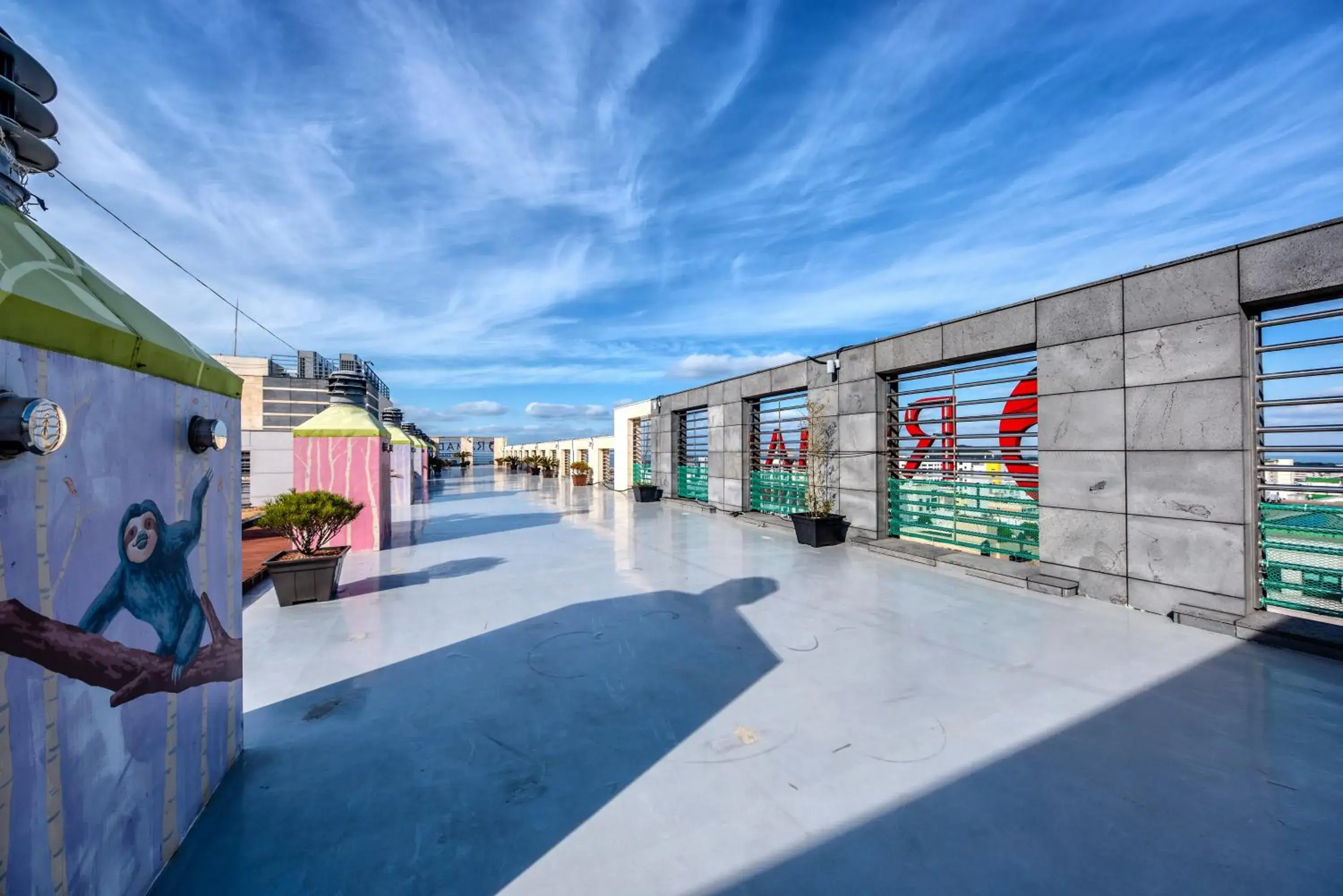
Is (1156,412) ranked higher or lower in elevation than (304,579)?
higher

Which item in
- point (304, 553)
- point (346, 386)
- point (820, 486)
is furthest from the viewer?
point (346, 386)

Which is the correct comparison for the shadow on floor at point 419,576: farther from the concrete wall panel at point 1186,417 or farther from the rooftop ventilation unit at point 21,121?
the concrete wall panel at point 1186,417

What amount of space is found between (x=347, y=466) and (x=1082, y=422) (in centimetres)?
1174

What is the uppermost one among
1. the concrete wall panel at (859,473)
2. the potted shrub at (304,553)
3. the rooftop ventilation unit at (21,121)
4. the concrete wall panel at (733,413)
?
the rooftop ventilation unit at (21,121)

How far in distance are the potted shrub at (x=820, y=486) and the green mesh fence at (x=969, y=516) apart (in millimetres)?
1110

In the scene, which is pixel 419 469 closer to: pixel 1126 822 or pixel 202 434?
pixel 202 434

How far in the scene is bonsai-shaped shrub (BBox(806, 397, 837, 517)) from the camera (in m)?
11.4

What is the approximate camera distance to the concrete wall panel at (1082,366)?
6578 mm

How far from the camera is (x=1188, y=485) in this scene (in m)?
5.88

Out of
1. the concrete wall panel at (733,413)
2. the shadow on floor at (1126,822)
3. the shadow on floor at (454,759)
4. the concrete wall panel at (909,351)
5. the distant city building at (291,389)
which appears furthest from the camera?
the distant city building at (291,389)

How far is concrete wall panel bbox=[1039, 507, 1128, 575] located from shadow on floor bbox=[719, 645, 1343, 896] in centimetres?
292

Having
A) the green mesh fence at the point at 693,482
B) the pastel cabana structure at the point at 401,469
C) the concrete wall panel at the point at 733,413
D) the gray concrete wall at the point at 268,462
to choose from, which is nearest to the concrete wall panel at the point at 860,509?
the concrete wall panel at the point at 733,413

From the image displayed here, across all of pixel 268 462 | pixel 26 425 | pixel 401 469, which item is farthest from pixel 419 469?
pixel 26 425

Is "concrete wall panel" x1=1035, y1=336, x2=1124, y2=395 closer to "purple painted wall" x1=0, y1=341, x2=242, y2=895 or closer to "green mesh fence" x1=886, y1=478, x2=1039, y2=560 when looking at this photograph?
"green mesh fence" x1=886, y1=478, x2=1039, y2=560
